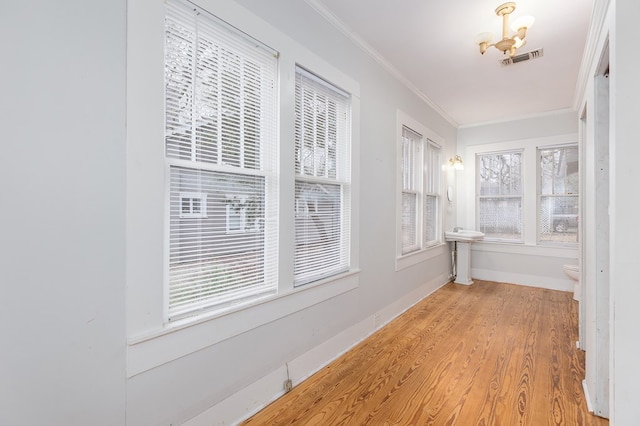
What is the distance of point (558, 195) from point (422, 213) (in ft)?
7.94

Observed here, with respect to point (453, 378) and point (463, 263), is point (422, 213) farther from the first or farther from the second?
point (453, 378)

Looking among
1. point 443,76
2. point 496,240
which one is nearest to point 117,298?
point 443,76

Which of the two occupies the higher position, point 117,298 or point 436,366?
point 117,298

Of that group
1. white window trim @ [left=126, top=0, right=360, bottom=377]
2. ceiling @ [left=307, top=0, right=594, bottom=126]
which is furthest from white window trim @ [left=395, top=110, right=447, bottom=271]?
white window trim @ [left=126, top=0, right=360, bottom=377]

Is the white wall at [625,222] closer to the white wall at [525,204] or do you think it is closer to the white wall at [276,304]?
the white wall at [276,304]

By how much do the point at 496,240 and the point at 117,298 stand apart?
5.48 meters

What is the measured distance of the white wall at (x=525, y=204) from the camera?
4523 mm

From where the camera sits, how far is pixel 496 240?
201 inches

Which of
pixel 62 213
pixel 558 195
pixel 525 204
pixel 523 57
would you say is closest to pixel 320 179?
pixel 62 213

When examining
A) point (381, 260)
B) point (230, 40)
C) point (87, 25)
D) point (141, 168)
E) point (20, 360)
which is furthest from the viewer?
point (381, 260)

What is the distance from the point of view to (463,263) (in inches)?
193

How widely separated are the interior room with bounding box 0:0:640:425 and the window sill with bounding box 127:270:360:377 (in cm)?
1

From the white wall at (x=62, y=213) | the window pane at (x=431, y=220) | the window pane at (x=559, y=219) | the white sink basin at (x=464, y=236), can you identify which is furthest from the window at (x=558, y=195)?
the white wall at (x=62, y=213)

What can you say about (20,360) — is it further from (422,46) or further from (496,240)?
(496,240)
